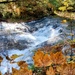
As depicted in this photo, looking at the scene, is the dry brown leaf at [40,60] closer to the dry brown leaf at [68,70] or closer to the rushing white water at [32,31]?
the dry brown leaf at [68,70]

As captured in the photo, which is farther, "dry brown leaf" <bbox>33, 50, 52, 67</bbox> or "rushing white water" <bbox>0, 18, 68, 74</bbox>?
"rushing white water" <bbox>0, 18, 68, 74</bbox>

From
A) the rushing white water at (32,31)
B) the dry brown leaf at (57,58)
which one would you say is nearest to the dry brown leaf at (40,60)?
the dry brown leaf at (57,58)

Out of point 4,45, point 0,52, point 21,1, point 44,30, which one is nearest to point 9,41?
point 4,45

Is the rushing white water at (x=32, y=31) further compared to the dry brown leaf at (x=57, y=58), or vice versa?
the rushing white water at (x=32, y=31)

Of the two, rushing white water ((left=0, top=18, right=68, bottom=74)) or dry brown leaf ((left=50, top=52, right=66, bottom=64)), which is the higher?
dry brown leaf ((left=50, top=52, right=66, bottom=64))

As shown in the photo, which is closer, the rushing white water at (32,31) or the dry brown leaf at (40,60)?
the dry brown leaf at (40,60)

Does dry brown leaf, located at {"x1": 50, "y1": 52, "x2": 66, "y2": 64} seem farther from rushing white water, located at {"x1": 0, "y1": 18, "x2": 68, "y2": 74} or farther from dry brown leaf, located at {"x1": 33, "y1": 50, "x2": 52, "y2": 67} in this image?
rushing white water, located at {"x1": 0, "y1": 18, "x2": 68, "y2": 74}

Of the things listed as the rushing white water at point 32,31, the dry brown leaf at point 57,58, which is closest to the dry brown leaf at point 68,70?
the dry brown leaf at point 57,58

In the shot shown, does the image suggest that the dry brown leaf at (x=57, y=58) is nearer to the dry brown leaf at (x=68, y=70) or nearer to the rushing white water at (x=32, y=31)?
the dry brown leaf at (x=68, y=70)

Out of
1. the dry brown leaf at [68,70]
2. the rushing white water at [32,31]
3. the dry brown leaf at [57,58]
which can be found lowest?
the rushing white water at [32,31]

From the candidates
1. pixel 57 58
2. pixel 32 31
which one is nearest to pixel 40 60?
pixel 57 58

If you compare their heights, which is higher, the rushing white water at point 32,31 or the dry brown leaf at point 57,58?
the dry brown leaf at point 57,58

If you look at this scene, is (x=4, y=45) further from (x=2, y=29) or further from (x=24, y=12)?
(x=24, y=12)

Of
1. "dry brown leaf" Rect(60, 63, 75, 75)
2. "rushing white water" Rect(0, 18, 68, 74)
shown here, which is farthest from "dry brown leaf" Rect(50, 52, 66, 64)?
"rushing white water" Rect(0, 18, 68, 74)
